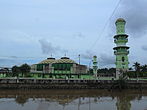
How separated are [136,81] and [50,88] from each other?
17796 mm

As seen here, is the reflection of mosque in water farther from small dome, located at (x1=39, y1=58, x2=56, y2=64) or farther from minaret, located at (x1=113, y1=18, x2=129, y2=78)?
small dome, located at (x1=39, y1=58, x2=56, y2=64)

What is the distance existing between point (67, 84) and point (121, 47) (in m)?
15.4

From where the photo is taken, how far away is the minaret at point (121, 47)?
152ft

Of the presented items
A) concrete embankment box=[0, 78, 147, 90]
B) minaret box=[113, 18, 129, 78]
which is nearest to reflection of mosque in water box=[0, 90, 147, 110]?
concrete embankment box=[0, 78, 147, 90]

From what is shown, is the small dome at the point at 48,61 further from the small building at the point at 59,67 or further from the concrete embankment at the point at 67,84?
the concrete embankment at the point at 67,84

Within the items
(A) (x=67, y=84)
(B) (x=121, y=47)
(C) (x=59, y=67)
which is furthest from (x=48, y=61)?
(A) (x=67, y=84)

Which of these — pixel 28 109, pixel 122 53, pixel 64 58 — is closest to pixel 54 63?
pixel 64 58

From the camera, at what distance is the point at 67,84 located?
129ft

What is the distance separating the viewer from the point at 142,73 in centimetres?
5922

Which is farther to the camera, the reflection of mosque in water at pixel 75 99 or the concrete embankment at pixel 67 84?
the concrete embankment at pixel 67 84

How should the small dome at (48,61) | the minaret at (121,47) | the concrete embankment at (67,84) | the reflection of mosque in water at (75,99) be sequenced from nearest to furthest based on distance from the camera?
1. the reflection of mosque in water at (75,99)
2. the concrete embankment at (67,84)
3. the minaret at (121,47)
4. the small dome at (48,61)

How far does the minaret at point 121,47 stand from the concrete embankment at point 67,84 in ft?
18.8

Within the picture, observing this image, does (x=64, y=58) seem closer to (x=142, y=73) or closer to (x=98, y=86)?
(x=142, y=73)

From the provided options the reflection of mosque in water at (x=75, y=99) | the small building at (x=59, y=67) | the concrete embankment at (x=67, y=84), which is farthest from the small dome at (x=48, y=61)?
the reflection of mosque in water at (x=75, y=99)
